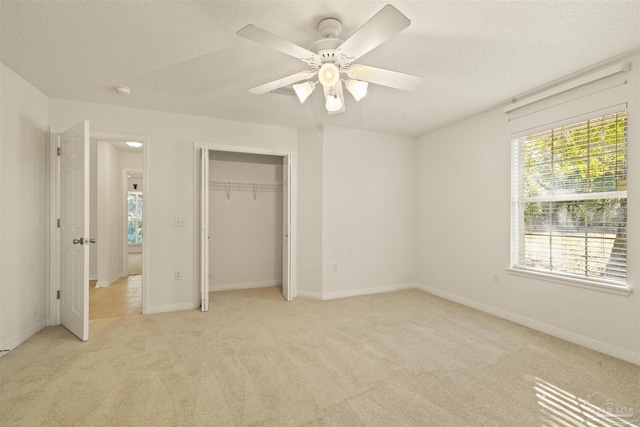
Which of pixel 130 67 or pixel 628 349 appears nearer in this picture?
pixel 628 349

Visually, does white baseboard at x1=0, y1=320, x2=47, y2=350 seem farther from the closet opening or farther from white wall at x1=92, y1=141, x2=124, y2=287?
white wall at x1=92, y1=141, x2=124, y2=287

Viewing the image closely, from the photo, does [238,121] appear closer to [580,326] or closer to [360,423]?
[360,423]

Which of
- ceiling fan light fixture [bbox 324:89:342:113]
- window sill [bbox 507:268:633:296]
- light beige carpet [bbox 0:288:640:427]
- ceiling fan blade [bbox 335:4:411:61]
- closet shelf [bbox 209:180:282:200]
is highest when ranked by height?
ceiling fan blade [bbox 335:4:411:61]

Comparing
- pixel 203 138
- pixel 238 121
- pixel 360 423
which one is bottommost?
pixel 360 423

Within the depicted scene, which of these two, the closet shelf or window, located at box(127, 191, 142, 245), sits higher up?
the closet shelf

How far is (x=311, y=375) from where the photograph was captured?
7.41ft

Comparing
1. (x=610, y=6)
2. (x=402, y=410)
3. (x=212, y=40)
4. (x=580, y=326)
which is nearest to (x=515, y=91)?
(x=610, y=6)

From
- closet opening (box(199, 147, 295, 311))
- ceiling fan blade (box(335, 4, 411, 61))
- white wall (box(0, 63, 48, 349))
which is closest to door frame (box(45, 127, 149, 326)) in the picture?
white wall (box(0, 63, 48, 349))

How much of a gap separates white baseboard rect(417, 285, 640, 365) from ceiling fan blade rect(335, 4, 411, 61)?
3044mm

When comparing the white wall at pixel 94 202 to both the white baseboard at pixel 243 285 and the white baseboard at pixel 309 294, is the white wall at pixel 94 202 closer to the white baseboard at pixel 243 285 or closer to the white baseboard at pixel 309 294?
the white baseboard at pixel 243 285

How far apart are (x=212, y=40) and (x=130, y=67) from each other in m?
0.94

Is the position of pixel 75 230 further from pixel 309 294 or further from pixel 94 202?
pixel 94 202

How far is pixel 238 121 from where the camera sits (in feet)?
13.5

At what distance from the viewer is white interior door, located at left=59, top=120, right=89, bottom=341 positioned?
9.45ft
